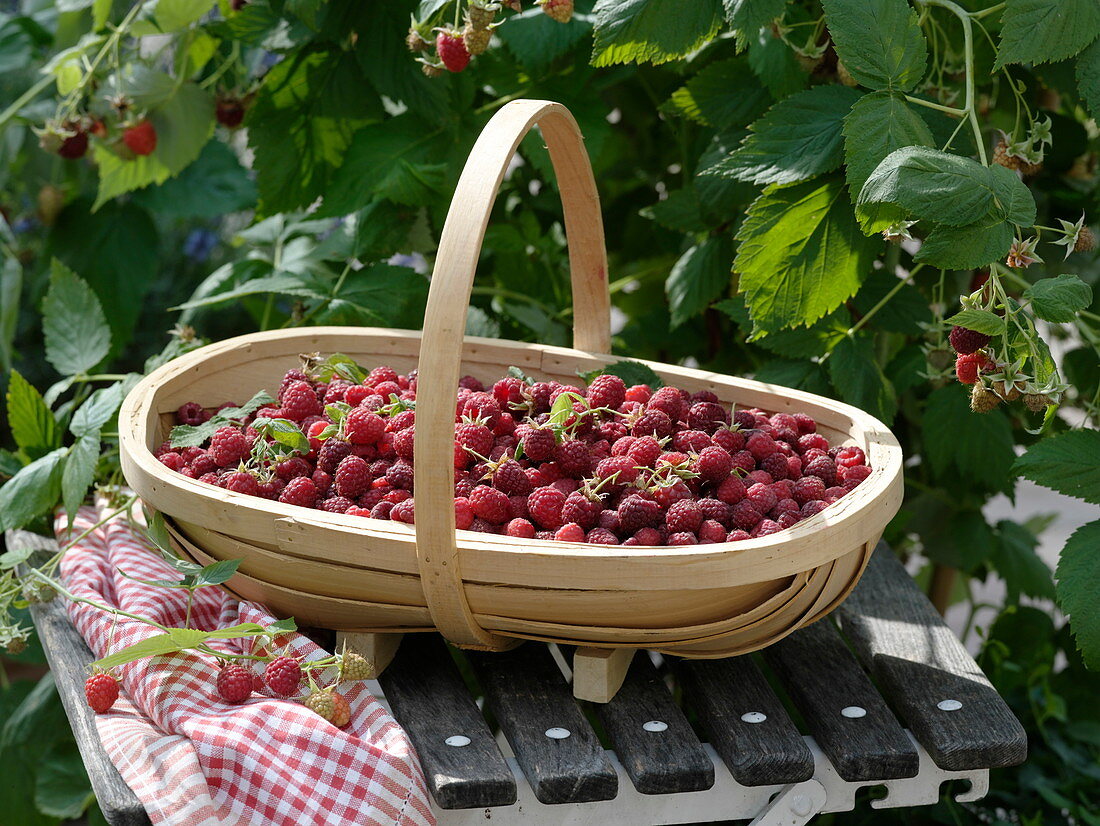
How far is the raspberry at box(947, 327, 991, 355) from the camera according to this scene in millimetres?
955

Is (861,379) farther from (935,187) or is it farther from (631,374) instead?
(935,187)

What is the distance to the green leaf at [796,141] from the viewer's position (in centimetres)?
109

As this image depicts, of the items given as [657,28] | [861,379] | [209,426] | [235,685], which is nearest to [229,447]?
[209,426]

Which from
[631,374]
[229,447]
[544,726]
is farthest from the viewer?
[631,374]

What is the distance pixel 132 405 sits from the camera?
1145 mm

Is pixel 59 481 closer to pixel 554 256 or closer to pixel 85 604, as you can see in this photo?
pixel 85 604

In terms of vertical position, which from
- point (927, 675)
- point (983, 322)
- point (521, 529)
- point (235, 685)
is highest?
point (983, 322)

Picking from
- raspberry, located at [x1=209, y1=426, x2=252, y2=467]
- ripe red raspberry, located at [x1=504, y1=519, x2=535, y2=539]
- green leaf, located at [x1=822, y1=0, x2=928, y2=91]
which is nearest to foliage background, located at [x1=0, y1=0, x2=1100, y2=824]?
green leaf, located at [x1=822, y1=0, x2=928, y2=91]

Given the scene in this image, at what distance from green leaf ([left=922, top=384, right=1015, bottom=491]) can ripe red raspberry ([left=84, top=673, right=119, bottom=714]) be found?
36.3 inches

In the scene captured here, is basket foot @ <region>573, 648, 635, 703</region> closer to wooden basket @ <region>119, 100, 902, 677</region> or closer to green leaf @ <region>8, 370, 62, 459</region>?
wooden basket @ <region>119, 100, 902, 677</region>

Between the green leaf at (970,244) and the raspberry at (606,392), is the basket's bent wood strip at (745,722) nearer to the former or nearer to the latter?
the raspberry at (606,392)

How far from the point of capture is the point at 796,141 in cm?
112

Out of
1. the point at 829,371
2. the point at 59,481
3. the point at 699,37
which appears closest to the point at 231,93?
the point at 59,481

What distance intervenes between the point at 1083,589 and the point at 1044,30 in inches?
19.5
